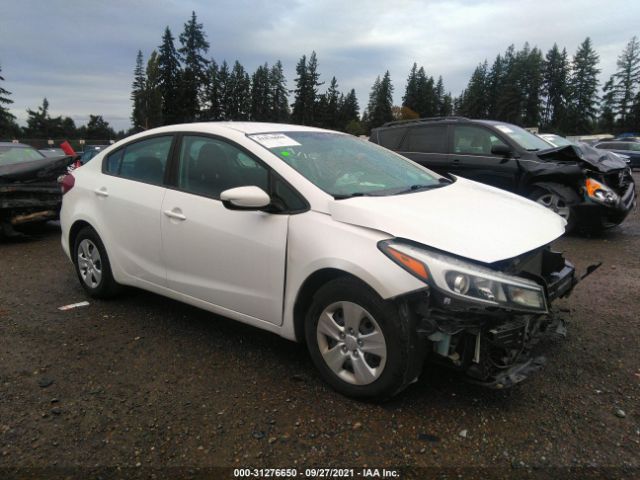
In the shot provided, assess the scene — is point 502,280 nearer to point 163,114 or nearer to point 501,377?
point 501,377

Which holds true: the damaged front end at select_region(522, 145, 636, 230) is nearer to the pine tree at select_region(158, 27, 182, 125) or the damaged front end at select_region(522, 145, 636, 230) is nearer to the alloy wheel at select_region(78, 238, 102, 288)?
the alloy wheel at select_region(78, 238, 102, 288)

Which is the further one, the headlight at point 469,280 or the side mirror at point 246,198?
the side mirror at point 246,198

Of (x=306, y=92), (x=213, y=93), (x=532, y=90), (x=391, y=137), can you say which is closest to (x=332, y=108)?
(x=306, y=92)

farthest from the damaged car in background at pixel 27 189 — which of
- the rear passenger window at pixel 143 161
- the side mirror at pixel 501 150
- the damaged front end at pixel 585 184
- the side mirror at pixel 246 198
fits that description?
the damaged front end at pixel 585 184

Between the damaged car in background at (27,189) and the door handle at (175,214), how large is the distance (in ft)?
15.6

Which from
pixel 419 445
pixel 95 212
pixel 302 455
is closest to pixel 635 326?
pixel 419 445

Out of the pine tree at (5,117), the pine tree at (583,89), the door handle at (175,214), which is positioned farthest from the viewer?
the pine tree at (583,89)

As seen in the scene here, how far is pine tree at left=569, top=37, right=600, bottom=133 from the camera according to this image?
3484 inches

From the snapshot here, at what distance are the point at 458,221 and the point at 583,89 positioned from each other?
105 meters


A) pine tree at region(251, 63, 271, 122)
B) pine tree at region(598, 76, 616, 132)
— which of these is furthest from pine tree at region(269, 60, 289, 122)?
pine tree at region(598, 76, 616, 132)

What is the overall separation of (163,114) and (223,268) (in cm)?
8056

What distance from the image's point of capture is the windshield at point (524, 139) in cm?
751

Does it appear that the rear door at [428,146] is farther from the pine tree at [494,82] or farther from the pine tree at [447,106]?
the pine tree at [447,106]

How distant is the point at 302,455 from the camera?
7.59ft
